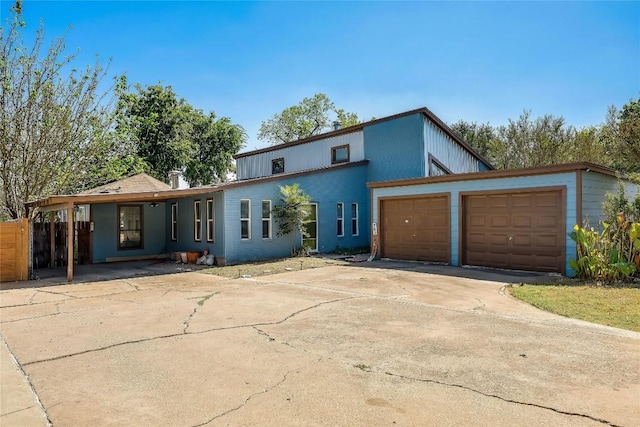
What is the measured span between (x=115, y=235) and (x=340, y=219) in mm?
9308

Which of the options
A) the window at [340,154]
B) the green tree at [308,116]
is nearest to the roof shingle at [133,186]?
the window at [340,154]

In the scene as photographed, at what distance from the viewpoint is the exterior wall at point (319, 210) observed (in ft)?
46.3

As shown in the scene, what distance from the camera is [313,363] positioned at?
14.2 ft

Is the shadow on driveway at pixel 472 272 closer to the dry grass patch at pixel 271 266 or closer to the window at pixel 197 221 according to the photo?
the dry grass patch at pixel 271 266

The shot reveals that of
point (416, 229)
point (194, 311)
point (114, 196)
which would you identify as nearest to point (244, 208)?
point (114, 196)

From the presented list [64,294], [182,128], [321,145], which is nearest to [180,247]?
[64,294]

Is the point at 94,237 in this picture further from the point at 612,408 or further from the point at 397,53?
the point at 612,408

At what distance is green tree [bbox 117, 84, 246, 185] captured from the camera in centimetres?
2714

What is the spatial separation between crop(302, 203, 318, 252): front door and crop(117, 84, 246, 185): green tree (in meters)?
13.2

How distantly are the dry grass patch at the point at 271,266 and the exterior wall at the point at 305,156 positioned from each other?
6961mm

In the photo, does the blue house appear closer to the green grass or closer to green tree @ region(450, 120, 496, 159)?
the green grass

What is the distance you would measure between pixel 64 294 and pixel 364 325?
702cm

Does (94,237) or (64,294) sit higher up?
(94,237)

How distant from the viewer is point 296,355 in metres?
4.59
